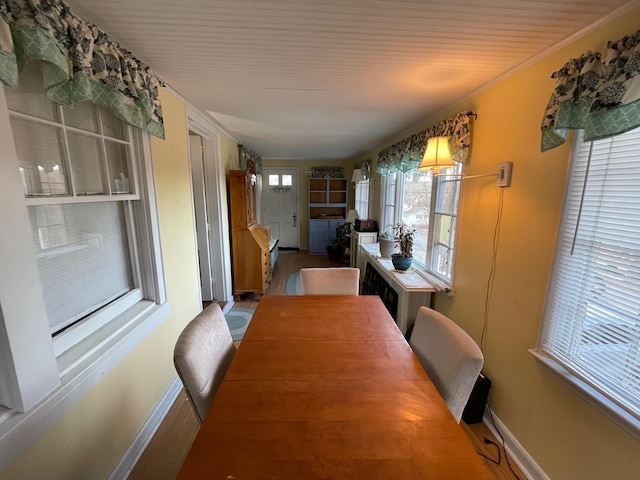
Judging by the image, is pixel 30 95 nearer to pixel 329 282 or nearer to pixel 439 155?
pixel 329 282

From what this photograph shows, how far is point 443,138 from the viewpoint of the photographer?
5.97 ft

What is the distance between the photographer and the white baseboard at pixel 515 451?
53.4 inches

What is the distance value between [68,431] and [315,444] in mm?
1082

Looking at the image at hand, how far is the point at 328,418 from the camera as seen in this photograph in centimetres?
85

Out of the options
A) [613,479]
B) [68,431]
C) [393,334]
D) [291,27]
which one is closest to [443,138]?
[291,27]

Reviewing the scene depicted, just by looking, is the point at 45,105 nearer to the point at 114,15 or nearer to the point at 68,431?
the point at 114,15

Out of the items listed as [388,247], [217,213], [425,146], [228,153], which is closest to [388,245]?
[388,247]

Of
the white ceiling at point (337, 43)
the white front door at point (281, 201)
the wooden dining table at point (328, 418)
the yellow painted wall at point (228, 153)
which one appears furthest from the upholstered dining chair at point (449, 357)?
the white front door at point (281, 201)

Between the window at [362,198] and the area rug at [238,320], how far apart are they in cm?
304

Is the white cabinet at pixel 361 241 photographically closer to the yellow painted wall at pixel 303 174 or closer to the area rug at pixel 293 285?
the area rug at pixel 293 285

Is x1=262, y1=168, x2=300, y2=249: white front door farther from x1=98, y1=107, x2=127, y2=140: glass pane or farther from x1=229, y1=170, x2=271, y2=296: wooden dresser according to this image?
x1=98, y1=107, x2=127, y2=140: glass pane

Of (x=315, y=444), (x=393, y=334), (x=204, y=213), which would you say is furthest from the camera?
(x=204, y=213)

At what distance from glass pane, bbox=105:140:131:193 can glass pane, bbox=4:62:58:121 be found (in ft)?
1.15

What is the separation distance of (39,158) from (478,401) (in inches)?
105
